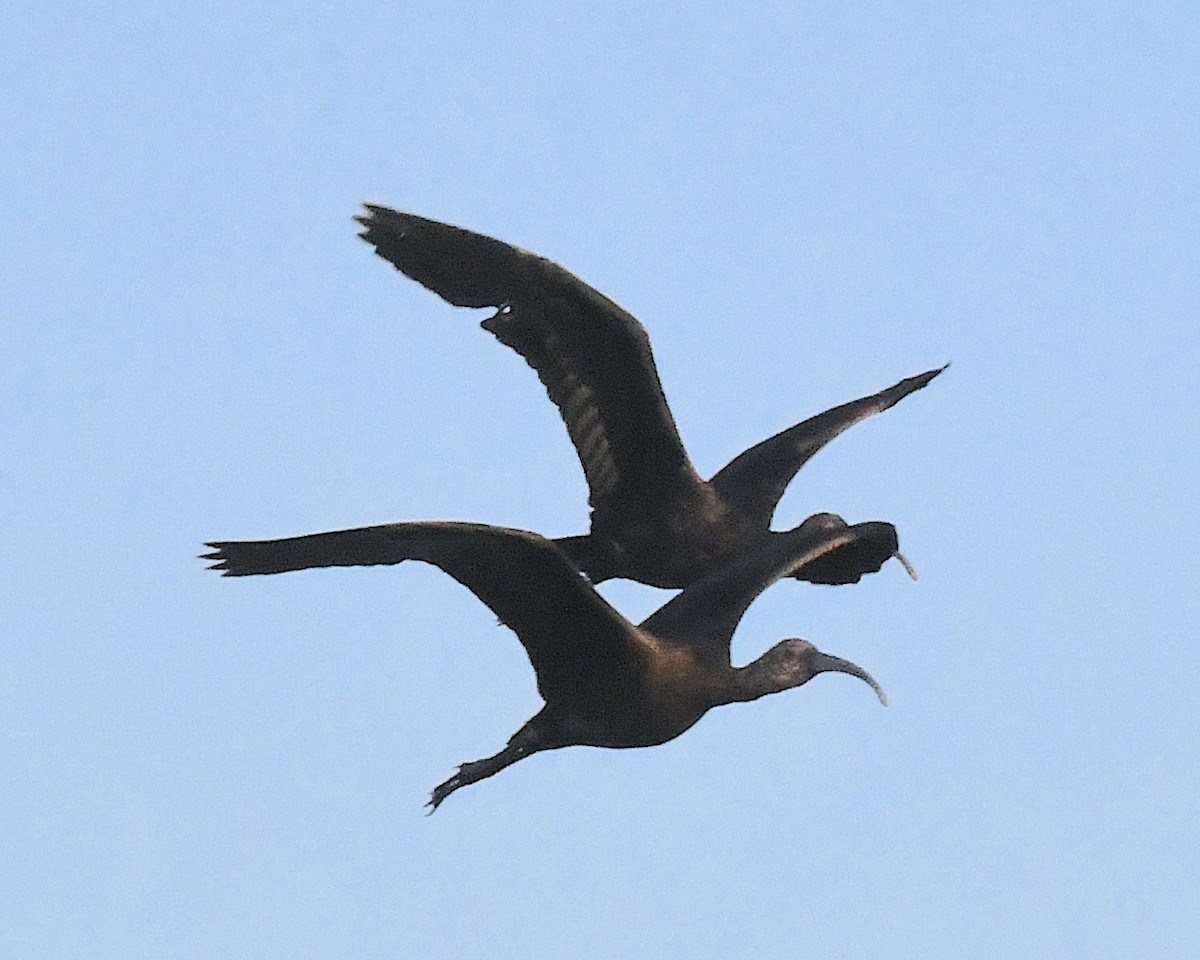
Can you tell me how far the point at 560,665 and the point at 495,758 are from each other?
2.42 ft

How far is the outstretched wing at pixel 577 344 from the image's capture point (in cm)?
1509

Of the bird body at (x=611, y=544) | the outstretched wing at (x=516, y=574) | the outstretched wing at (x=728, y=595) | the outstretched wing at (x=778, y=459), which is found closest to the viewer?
the outstretched wing at (x=516, y=574)

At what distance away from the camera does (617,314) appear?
15164 mm

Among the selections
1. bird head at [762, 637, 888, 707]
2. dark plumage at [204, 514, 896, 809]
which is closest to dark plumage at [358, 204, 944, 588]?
bird head at [762, 637, 888, 707]

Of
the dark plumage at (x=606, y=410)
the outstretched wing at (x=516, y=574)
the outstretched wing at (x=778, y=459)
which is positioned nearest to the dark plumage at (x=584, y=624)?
the outstretched wing at (x=516, y=574)

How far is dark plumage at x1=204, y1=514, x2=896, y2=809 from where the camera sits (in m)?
11.9

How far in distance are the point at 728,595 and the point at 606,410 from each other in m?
2.61

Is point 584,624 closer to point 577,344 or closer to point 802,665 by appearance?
point 802,665

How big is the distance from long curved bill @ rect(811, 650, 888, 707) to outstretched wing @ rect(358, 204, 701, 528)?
193cm

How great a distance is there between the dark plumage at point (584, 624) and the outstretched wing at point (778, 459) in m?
2.42

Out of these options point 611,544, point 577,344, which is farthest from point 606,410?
point 611,544

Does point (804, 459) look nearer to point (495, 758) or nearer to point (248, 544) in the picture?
point (495, 758)

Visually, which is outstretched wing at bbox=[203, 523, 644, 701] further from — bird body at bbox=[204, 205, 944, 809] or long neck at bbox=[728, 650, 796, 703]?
long neck at bbox=[728, 650, 796, 703]

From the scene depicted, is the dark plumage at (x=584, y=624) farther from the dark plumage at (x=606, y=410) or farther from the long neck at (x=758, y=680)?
the dark plumage at (x=606, y=410)
